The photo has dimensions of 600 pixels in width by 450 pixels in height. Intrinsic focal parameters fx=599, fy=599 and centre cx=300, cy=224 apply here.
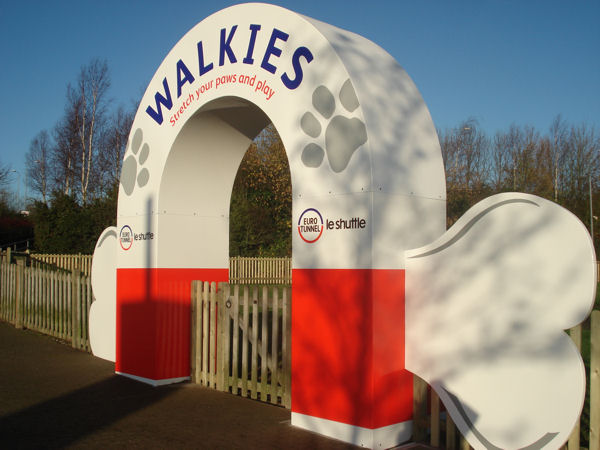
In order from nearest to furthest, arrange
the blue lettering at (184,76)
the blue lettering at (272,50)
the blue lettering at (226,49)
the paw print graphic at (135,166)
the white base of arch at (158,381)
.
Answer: the blue lettering at (272,50) < the blue lettering at (226,49) < the blue lettering at (184,76) < the white base of arch at (158,381) < the paw print graphic at (135,166)

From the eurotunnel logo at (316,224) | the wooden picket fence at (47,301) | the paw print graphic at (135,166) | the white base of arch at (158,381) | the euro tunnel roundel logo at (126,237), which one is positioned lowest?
the white base of arch at (158,381)

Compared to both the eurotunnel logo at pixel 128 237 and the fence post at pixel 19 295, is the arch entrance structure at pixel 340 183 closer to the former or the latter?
the eurotunnel logo at pixel 128 237

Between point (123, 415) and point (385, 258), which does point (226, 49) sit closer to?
point (385, 258)

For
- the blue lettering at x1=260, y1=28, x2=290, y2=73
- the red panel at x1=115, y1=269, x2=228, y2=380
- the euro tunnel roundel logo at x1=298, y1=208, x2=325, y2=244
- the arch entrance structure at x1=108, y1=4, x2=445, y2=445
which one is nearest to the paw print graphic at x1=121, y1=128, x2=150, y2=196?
the arch entrance structure at x1=108, y1=4, x2=445, y2=445

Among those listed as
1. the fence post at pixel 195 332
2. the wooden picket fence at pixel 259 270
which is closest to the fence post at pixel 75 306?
the fence post at pixel 195 332

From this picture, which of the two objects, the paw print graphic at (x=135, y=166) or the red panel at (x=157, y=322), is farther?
the paw print graphic at (x=135, y=166)

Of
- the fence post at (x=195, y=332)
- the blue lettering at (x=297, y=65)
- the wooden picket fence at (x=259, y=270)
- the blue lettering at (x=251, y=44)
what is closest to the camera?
the blue lettering at (x=297, y=65)

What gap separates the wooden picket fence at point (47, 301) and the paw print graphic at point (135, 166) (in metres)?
2.80

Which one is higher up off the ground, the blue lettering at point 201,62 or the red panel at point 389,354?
the blue lettering at point 201,62

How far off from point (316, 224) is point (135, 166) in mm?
3818

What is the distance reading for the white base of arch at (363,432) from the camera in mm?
5434

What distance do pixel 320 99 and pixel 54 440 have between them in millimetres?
4207

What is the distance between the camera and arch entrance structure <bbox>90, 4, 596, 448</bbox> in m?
4.64

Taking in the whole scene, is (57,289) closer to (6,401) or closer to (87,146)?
(6,401)
